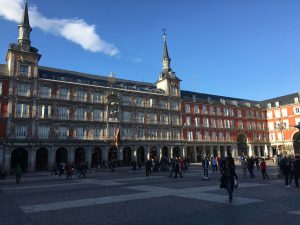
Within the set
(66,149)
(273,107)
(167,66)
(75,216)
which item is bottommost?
(75,216)

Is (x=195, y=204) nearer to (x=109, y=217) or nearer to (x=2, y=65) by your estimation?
(x=109, y=217)

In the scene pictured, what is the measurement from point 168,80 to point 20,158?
1338 inches

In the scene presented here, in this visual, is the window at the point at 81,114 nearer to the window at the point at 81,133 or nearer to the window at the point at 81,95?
the window at the point at 81,95

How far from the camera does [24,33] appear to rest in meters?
45.9

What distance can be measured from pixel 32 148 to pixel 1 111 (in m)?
7.42

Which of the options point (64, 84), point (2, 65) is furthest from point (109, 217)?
point (2, 65)

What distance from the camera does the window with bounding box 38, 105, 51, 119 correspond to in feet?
145

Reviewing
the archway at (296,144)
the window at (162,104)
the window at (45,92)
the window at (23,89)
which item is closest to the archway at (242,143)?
the archway at (296,144)

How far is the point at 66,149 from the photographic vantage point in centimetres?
4566

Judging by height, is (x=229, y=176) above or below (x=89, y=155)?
below

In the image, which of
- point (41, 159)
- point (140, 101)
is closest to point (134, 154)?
point (140, 101)

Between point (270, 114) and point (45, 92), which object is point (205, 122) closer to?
point (270, 114)

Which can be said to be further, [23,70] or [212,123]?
[212,123]

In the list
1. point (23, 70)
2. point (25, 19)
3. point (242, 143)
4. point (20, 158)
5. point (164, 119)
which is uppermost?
point (25, 19)
